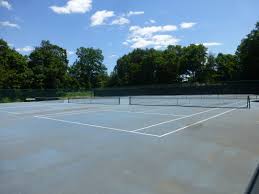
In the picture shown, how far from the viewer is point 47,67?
55.7m

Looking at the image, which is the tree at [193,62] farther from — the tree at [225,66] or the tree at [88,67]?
the tree at [88,67]

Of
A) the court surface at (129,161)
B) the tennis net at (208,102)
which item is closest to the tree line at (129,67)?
the tennis net at (208,102)

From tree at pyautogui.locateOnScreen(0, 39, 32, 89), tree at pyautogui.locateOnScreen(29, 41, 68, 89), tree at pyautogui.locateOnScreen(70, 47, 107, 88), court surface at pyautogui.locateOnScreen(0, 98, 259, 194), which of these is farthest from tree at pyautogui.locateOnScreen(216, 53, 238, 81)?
court surface at pyautogui.locateOnScreen(0, 98, 259, 194)

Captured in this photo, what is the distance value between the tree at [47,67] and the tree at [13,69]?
7.13 feet

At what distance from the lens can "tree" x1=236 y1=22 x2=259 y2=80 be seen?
52.5 metres

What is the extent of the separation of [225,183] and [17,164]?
4167 millimetres

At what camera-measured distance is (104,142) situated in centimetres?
800

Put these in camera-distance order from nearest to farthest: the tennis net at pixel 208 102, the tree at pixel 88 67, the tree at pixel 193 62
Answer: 1. the tennis net at pixel 208 102
2. the tree at pixel 193 62
3. the tree at pixel 88 67

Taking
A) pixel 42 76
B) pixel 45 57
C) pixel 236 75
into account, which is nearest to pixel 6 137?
pixel 42 76

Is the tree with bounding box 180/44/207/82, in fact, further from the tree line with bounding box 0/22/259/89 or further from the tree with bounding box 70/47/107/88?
the tree with bounding box 70/47/107/88

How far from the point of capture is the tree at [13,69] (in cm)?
4641

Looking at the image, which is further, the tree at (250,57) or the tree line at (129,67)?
the tree at (250,57)

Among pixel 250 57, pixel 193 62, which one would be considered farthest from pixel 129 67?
pixel 250 57

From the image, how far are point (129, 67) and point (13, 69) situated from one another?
33735 millimetres
